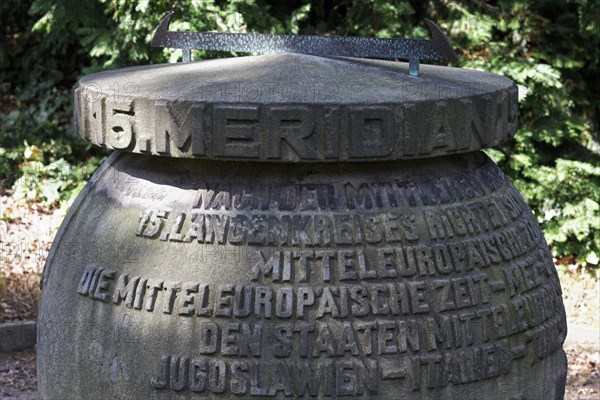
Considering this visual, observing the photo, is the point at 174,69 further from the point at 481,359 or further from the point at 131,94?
the point at 481,359

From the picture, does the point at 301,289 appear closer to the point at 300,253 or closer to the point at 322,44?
the point at 300,253

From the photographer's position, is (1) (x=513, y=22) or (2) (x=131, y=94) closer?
(2) (x=131, y=94)

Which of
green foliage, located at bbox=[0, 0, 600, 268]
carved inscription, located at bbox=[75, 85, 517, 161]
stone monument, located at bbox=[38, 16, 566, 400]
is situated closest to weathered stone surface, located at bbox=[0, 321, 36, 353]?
green foliage, located at bbox=[0, 0, 600, 268]

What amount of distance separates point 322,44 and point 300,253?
0.88m

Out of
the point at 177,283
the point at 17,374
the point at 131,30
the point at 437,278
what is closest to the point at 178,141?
the point at 177,283

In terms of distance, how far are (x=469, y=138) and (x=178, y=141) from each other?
846 millimetres

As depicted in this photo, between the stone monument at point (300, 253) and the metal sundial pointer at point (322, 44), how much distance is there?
126 millimetres

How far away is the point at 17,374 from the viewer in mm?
4703

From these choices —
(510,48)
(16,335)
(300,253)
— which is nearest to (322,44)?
(300,253)

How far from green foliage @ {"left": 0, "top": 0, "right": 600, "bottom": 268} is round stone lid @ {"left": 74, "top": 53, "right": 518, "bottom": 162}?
2839 millimetres

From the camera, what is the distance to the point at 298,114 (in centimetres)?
252

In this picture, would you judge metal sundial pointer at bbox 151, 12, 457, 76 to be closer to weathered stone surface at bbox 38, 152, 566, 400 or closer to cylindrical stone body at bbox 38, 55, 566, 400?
cylindrical stone body at bbox 38, 55, 566, 400

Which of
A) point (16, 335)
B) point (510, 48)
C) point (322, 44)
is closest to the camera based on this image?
point (322, 44)

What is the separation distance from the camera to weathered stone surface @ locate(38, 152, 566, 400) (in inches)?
98.9
